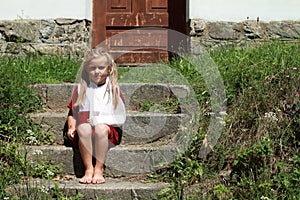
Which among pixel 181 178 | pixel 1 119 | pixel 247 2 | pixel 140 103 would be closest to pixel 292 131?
pixel 181 178

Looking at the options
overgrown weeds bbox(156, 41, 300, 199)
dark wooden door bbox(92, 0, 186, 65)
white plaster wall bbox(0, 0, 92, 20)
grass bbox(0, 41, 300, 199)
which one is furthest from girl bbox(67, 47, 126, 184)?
dark wooden door bbox(92, 0, 186, 65)

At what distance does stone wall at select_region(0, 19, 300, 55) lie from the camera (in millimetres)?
7340

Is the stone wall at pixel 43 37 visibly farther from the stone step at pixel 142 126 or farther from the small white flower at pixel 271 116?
the small white flower at pixel 271 116

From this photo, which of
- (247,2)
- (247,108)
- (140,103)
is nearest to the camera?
(247,108)

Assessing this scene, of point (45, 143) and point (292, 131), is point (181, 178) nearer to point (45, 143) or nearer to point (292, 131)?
point (292, 131)

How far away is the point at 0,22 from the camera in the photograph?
7316mm

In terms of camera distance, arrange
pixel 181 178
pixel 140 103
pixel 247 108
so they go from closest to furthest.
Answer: pixel 181 178
pixel 247 108
pixel 140 103

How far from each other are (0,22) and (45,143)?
297 centimetres

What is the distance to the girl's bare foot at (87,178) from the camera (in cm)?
431

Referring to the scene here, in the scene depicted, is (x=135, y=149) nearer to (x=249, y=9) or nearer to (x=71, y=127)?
(x=71, y=127)

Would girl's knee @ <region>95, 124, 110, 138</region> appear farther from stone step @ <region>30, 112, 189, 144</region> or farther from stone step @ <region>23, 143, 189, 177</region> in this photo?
stone step @ <region>30, 112, 189, 144</region>

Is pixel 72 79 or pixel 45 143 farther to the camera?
pixel 72 79

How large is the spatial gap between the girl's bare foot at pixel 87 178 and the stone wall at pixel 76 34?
3245mm

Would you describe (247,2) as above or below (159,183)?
above
